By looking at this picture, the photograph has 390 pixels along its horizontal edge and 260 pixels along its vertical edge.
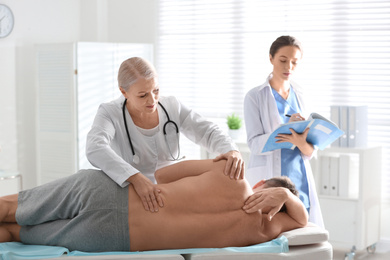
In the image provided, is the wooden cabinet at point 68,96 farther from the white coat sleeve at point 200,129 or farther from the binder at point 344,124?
the white coat sleeve at point 200,129

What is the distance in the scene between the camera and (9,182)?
15.2ft

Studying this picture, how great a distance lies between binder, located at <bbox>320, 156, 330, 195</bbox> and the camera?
4391 millimetres

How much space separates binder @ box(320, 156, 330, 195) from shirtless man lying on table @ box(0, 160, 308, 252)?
1.83 meters

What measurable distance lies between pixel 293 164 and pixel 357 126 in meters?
1.39

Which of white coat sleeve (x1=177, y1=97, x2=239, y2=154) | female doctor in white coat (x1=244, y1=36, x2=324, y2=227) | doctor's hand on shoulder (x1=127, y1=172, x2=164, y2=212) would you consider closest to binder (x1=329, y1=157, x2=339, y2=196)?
female doctor in white coat (x1=244, y1=36, x2=324, y2=227)

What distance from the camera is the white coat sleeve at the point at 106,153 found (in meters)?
2.47

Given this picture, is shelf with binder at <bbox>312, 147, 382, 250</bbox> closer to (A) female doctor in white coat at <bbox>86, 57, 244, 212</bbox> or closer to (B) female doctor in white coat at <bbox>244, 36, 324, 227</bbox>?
(B) female doctor in white coat at <bbox>244, 36, 324, 227</bbox>

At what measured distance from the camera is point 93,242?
239 centimetres

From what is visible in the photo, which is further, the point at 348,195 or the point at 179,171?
the point at 348,195

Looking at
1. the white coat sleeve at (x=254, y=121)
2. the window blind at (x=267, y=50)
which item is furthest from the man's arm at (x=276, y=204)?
the window blind at (x=267, y=50)

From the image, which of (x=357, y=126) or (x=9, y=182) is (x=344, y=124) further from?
(x=9, y=182)

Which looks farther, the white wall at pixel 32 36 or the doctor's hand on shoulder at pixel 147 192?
the white wall at pixel 32 36

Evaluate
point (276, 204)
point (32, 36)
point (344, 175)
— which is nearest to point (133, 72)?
point (276, 204)

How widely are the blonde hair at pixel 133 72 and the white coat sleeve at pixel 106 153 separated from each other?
200 millimetres
